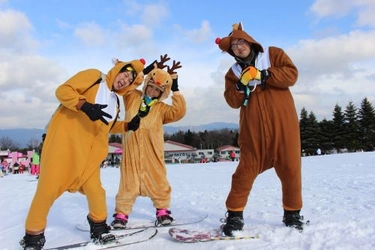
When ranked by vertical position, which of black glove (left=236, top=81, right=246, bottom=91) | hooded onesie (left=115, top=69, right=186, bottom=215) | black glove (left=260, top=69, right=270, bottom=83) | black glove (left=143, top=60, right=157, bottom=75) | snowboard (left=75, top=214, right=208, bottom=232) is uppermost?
black glove (left=143, top=60, right=157, bottom=75)

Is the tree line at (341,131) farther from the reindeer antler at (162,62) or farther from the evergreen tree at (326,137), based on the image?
the reindeer antler at (162,62)

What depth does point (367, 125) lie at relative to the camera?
45125mm

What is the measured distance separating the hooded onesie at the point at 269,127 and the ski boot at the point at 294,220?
0.21 feet

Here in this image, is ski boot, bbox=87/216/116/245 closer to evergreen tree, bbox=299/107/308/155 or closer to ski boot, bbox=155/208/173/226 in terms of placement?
ski boot, bbox=155/208/173/226

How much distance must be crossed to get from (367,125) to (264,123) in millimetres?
47187

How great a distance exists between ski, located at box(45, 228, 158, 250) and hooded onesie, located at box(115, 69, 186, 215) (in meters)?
0.59

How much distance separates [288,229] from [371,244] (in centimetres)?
75

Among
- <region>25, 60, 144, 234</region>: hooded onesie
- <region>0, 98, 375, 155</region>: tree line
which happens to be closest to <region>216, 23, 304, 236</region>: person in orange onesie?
<region>25, 60, 144, 234</region>: hooded onesie

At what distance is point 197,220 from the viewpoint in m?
4.07

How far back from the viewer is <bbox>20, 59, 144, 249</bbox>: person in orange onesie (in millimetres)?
3027

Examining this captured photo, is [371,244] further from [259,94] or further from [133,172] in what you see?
[133,172]

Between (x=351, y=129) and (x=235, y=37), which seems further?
(x=351, y=129)

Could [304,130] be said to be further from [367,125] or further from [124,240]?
[124,240]

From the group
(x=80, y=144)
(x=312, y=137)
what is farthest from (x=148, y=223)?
(x=312, y=137)
